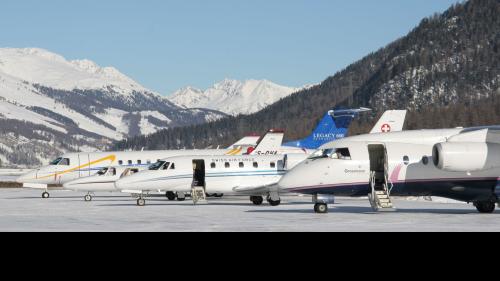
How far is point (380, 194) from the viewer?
30.8 metres

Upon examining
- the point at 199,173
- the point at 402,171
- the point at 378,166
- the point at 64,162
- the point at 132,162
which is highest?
the point at 64,162

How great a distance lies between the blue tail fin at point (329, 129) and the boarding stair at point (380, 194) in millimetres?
30945

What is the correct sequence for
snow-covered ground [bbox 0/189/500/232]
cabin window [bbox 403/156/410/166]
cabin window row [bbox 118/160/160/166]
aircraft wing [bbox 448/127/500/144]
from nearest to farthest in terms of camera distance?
snow-covered ground [bbox 0/189/500/232], aircraft wing [bbox 448/127/500/144], cabin window [bbox 403/156/410/166], cabin window row [bbox 118/160/160/166]

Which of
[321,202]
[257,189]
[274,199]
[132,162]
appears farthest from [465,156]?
[132,162]

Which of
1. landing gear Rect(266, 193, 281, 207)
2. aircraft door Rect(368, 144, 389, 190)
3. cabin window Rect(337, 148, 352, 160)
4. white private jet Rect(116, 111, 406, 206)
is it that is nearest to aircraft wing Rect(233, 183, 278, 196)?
white private jet Rect(116, 111, 406, 206)

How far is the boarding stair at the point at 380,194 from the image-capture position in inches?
1199

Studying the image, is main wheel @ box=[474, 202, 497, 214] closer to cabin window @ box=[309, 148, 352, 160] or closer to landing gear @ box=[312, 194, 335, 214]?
cabin window @ box=[309, 148, 352, 160]

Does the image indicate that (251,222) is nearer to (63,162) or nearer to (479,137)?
(479,137)

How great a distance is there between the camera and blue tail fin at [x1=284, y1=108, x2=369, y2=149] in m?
62.8

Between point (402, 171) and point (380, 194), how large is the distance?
1137mm

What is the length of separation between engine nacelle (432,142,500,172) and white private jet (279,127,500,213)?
0.11 ft

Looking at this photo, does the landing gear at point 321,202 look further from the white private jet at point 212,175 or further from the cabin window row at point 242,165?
the cabin window row at point 242,165
